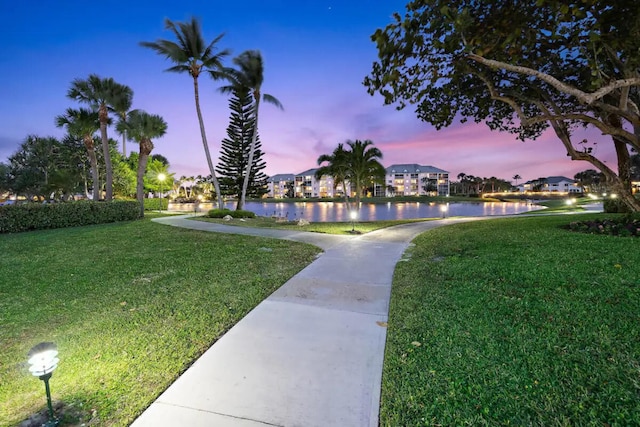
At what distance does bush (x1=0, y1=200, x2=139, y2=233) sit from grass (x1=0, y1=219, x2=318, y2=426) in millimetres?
5061

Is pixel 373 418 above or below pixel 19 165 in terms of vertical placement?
below

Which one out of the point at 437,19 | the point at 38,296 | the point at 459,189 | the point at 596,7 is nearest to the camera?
the point at 38,296

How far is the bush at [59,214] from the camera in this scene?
34.8 feet

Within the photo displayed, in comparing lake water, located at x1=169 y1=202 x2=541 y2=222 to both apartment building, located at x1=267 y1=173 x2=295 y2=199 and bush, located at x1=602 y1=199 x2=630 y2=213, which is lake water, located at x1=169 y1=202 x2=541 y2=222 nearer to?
bush, located at x1=602 y1=199 x2=630 y2=213

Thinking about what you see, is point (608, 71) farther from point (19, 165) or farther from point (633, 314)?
point (19, 165)

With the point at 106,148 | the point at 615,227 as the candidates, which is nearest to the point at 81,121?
the point at 106,148

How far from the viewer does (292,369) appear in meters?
2.33

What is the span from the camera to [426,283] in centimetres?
441

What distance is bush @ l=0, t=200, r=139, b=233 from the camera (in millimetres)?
10609

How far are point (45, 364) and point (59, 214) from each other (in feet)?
46.1

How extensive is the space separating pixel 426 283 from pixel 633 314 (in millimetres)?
2199

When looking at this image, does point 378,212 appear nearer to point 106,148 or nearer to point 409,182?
point 106,148

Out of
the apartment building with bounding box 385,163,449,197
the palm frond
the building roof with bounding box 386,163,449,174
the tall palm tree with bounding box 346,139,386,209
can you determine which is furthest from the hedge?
the building roof with bounding box 386,163,449,174

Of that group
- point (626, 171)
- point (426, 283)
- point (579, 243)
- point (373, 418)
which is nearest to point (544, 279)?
point (426, 283)
